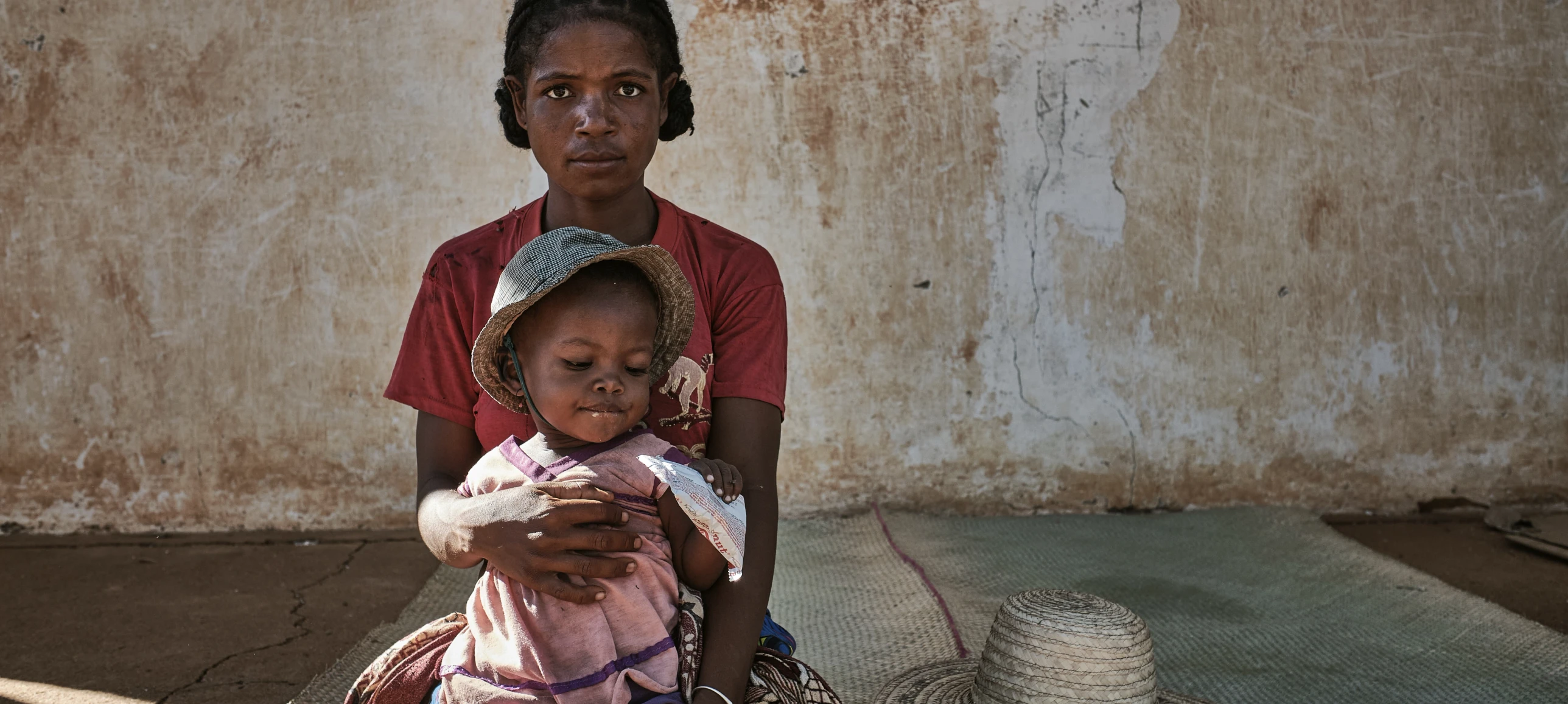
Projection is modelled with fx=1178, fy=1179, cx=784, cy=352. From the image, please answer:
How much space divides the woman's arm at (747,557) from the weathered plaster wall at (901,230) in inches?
85.7

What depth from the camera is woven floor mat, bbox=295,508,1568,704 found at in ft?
8.73

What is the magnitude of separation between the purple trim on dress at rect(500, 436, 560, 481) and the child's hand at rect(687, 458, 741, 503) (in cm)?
19

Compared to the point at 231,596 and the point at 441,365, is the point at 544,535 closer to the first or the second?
the point at 441,365

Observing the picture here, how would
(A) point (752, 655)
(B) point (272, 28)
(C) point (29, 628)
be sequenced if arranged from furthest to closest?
(B) point (272, 28)
(C) point (29, 628)
(A) point (752, 655)

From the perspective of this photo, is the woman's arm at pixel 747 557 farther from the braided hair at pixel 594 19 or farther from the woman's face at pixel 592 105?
the braided hair at pixel 594 19

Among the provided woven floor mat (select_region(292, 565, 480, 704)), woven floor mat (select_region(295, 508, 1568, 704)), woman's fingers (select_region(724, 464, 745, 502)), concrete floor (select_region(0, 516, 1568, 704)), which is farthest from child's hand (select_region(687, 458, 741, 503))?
concrete floor (select_region(0, 516, 1568, 704))

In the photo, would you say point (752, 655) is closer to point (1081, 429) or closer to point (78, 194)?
point (1081, 429)

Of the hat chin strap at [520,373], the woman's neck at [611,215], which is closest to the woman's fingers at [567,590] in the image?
the hat chin strap at [520,373]

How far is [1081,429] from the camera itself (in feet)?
13.0

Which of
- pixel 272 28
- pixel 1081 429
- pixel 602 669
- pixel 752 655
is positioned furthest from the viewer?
pixel 1081 429

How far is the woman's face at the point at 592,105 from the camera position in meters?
1.68

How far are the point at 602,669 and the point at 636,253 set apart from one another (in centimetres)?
52

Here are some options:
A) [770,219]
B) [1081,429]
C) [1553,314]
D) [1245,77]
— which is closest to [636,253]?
[770,219]

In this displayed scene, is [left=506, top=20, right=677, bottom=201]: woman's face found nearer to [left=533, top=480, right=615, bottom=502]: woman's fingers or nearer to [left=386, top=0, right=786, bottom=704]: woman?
[left=386, top=0, right=786, bottom=704]: woman
